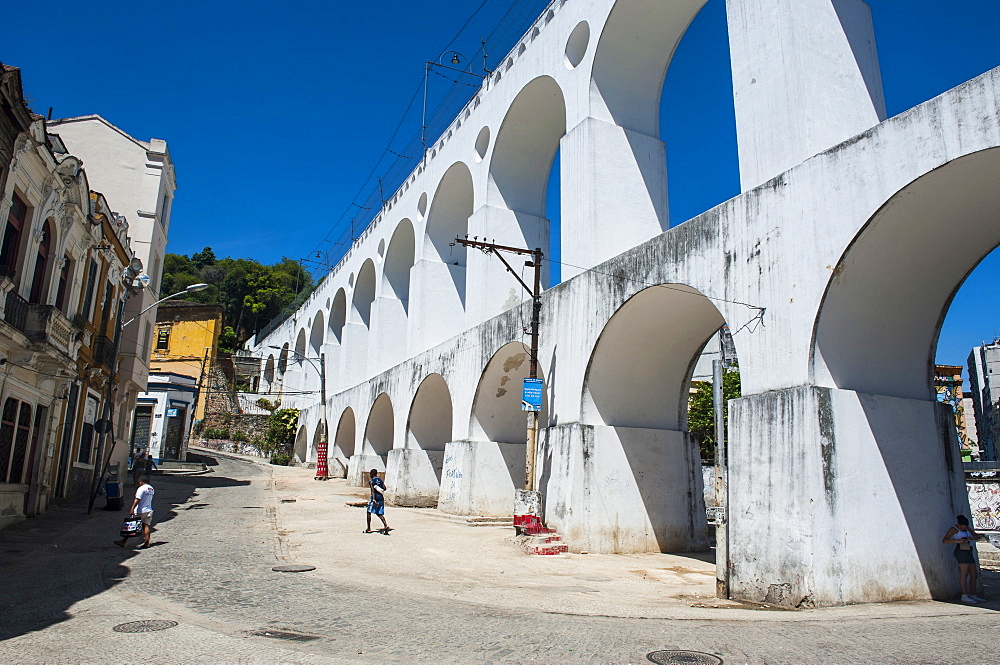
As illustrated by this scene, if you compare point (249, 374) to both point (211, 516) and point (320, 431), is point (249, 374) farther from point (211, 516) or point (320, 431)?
point (211, 516)

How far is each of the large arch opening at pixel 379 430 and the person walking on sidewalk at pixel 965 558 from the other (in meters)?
20.3

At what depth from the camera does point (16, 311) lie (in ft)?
39.8

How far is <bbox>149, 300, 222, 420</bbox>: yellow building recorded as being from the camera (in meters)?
48.3

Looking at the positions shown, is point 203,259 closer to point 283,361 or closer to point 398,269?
point 283,361

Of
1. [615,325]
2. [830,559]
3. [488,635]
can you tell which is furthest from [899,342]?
[488,635]

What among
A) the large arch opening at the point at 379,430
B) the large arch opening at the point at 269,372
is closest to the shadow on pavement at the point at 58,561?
the large arch opening at the point at 379,430

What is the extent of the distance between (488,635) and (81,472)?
17155 mm

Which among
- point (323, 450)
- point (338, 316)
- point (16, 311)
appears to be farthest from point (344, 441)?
point (16, 311)

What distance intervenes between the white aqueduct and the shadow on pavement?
7.14m

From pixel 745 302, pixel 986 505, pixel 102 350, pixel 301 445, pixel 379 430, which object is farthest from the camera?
pixel 301 445

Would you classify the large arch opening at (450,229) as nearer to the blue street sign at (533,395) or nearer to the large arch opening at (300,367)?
the blue street sign at (533,395)

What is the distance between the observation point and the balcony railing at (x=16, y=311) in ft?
38.8

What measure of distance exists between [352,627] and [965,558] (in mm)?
6970

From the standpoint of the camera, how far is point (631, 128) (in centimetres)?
1512
